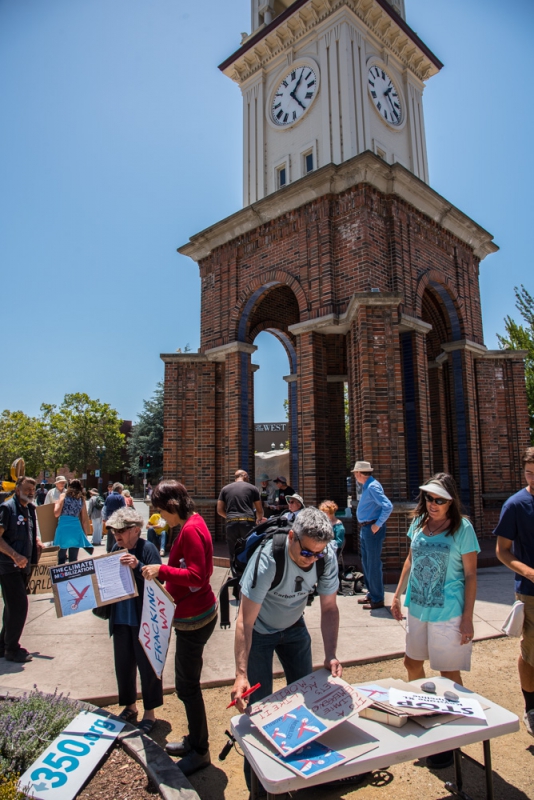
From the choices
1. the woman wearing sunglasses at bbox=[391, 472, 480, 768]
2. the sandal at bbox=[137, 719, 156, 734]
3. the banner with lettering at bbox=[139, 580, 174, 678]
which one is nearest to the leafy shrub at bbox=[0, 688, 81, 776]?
the sandal at bbox=[137, 719, 156, 734]

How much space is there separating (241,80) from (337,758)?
54.6ft

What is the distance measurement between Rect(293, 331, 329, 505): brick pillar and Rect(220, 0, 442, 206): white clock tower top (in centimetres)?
494

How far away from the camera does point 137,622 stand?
3.60 metres

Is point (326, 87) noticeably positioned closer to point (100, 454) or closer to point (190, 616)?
point (190, 616)

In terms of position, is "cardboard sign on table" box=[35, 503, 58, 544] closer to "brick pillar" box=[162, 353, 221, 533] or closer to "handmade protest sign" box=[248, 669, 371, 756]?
"brick pillar" box=[162, 353, 221, 533]

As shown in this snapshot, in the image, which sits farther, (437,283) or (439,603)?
(437,283)

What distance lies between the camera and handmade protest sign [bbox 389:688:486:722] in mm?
2482

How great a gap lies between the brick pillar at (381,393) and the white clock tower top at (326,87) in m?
A: 5.28

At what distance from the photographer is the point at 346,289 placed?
393 inches

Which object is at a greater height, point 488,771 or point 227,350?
point 227,350

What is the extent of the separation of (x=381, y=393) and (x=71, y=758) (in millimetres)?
7033

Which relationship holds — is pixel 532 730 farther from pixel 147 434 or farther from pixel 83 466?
pixel 83 466

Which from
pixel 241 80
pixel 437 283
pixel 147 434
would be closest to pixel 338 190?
pixel 437 283

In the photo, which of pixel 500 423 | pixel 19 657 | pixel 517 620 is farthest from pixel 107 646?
pixel 500 423
